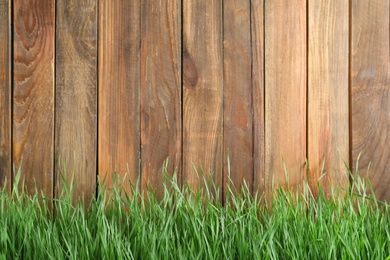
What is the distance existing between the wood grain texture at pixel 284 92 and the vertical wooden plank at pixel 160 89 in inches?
15.7

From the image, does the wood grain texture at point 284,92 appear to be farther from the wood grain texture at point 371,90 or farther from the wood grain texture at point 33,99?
the wood grain texture at point 33,99

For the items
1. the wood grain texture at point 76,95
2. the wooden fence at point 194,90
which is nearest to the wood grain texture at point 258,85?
the wooden fence at point 194,90

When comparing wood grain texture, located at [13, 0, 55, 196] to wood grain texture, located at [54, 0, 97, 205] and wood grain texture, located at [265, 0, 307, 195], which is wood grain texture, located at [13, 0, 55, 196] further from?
wood grain texture, located at [265, 0, 307, 195]

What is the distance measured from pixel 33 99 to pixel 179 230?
0.80 metres

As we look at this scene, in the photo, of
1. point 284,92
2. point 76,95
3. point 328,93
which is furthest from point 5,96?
point 328,93

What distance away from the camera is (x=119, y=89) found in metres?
2.13

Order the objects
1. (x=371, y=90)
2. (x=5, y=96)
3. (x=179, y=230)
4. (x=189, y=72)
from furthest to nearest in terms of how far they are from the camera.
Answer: (x=371, y=90) < (x=189, y=72) < (x=5, y=96) < (x=179, y=230)

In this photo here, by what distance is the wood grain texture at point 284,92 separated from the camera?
7.33 ft

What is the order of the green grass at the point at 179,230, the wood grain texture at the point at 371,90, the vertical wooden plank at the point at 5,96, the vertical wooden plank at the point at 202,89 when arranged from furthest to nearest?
1. the wood grain texture at the point at 371,90
2. the vertical wooden plank at the point at 202,89
3. the vertical wooden plank at the point at 5,96
4. the green grass at the point at 179,230

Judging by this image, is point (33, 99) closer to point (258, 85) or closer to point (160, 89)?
point (160, 89)

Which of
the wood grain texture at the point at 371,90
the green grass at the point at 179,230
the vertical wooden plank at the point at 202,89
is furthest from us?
the wood grain texture at the point at 371,90

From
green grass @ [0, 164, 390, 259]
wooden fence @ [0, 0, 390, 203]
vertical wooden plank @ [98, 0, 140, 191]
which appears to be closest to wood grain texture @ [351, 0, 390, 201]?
wooden fence @ [0, 0, 390, 203]

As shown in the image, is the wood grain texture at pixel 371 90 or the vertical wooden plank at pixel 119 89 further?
the wood grain texture at pixel 371 90

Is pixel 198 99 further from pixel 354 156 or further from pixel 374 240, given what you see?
pixel 374 240
